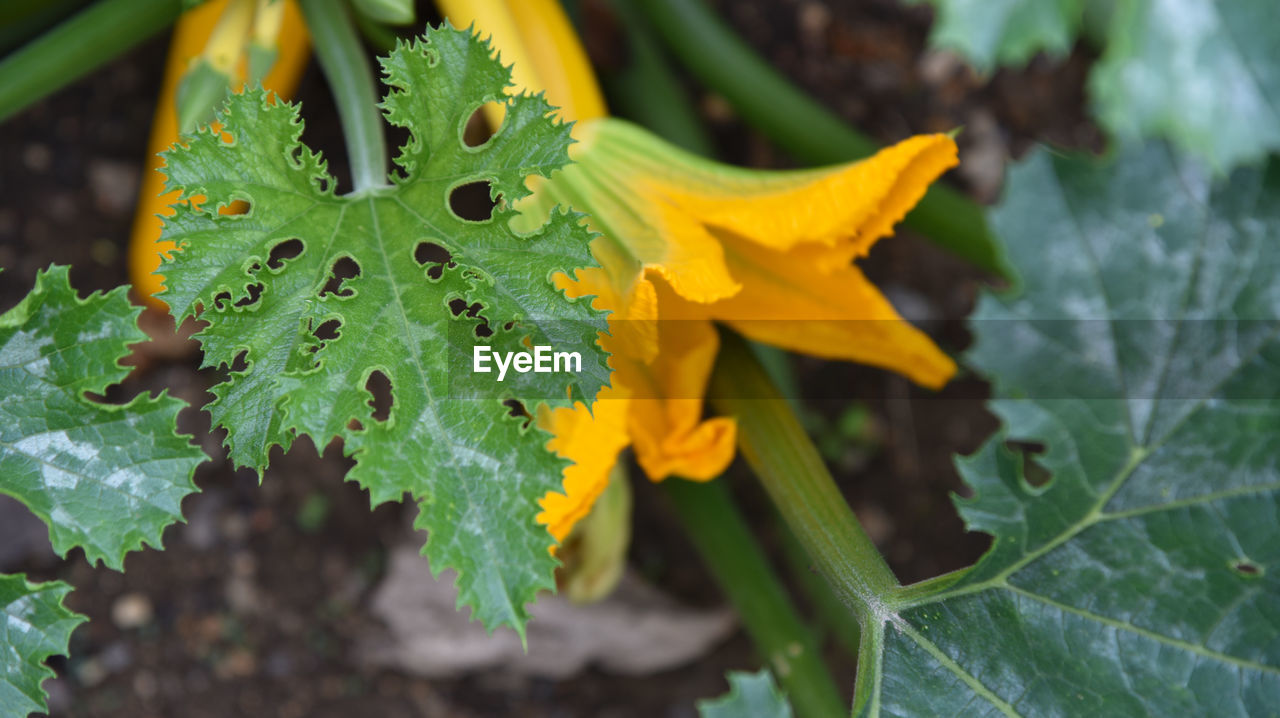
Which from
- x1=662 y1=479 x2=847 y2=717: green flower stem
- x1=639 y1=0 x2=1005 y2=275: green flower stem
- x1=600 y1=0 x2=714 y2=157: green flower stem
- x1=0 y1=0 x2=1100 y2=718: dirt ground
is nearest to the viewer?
x1=662 y1=479 x2=847 y2=717: green flower stem

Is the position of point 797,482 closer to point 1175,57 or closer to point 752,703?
point 752,703

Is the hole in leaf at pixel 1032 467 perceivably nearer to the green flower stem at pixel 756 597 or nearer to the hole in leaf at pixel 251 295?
the green flower stem at pixel 756 597

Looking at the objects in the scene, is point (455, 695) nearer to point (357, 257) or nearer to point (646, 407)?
point (646, 407)

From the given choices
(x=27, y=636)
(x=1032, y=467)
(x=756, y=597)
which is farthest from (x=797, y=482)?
(x=1032, y=467)

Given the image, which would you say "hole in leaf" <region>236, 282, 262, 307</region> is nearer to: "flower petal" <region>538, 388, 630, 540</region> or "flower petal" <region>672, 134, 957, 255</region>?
"flower petal" <region>538, 388, 630, 540</region>

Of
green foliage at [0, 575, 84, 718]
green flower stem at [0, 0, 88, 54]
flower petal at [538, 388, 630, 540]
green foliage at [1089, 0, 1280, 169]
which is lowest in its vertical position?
green foliage at [0, 575, 84, 718]

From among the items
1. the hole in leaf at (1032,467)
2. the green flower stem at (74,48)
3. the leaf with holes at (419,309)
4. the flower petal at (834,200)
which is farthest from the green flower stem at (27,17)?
the hole in leaf at (1032,467)

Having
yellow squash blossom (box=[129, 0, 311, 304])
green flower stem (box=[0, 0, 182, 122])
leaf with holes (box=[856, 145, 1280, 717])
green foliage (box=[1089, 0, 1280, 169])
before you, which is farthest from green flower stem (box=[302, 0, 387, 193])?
green foliage (box=[1089, 0, 1280, 169])
